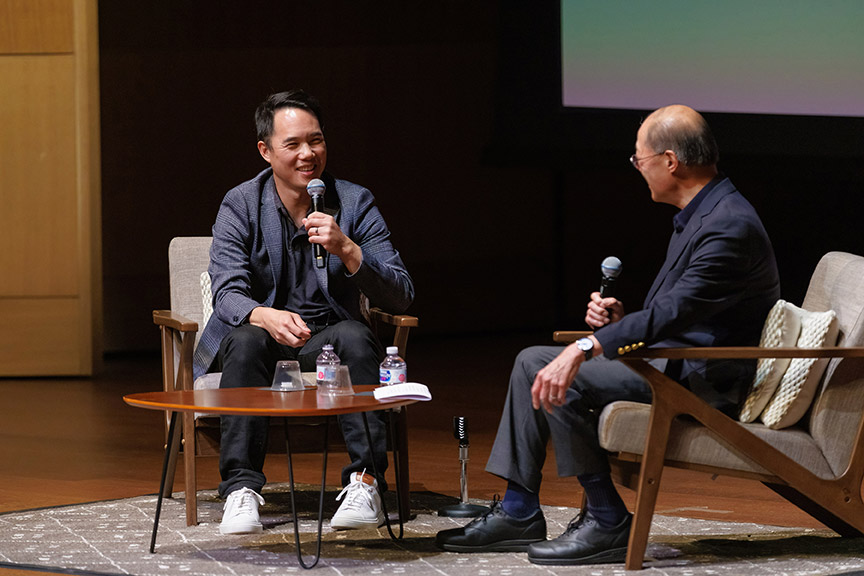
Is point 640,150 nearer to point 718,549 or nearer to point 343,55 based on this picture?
point 718,549

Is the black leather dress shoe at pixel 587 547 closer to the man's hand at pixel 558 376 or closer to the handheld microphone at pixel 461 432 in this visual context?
the man's hand at pixel 558 376

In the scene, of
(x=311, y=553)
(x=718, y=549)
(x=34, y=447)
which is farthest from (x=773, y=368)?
(x=34, y=447)

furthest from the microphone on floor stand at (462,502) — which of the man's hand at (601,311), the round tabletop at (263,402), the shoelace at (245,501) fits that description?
the man's hand at (601,311)

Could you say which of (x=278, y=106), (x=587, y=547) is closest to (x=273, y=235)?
(x=278, y=106)

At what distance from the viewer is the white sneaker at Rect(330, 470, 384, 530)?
10.9ft

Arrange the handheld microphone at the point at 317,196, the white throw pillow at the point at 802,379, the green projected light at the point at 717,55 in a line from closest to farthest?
the white throw pillow at the point at 802,379 → the handheld microphone at the point at 317,196 → the green projected light at the point at 717,55

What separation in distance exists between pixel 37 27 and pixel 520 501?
497 cm

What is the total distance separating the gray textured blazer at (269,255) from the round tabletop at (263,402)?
492mm

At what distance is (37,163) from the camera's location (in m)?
7.22

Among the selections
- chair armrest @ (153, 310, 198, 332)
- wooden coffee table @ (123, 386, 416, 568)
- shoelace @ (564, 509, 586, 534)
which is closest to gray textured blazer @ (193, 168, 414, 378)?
chair armrest @ (153, 310, 198, 332)

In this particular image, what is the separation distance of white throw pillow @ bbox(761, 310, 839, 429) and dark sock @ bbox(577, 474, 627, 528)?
411 millimetres

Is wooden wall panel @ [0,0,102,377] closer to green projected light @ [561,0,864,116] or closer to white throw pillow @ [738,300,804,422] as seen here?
green projected light @ [561,0,864,116]

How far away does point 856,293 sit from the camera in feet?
10.5

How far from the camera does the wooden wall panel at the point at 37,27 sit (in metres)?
7.10
